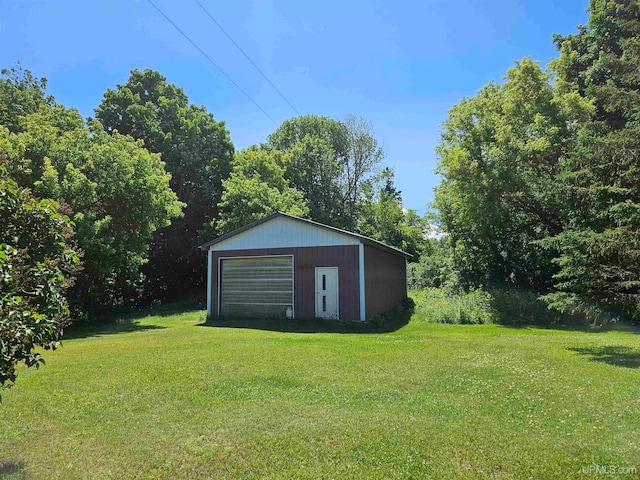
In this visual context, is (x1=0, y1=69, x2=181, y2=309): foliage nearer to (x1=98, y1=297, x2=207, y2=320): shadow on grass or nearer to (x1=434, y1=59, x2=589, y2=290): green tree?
(x1=98, y1=297, x2=207, y2=320): shadow on grass

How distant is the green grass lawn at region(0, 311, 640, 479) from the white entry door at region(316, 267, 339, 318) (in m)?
6.14

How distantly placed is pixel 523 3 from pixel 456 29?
162cm

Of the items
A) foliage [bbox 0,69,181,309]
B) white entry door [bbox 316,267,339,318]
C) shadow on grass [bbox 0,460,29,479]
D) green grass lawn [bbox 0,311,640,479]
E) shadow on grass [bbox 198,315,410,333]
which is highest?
foliage [bbox 0,69,181,309]

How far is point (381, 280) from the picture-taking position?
15961 mm

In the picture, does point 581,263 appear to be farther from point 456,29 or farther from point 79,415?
point 79,415

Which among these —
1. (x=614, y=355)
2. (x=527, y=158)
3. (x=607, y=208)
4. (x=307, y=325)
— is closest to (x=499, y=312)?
(x=527, y=158)

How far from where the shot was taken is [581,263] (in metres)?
8.62

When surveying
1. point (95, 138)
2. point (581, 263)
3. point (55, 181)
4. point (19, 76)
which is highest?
point (19, 76)

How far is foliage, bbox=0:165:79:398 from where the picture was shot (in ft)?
9.68

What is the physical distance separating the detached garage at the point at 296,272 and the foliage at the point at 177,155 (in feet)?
39.9

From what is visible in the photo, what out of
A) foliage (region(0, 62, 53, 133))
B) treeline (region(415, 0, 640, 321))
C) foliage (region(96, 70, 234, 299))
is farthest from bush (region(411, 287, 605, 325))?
foliage (region(0, 62, 53, 133))

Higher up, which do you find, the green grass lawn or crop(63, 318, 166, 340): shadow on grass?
crop(63, 318, 166, 340): shadow on grass

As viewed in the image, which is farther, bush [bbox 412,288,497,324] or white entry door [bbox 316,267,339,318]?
bush [bbox 412,288,497,324]

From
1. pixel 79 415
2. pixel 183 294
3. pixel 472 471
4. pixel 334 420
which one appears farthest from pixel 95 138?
pixel 472 471
